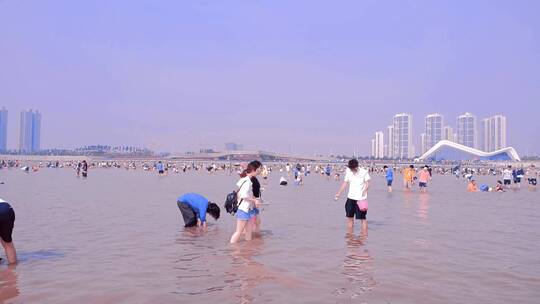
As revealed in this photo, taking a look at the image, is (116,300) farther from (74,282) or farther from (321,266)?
(321,266)

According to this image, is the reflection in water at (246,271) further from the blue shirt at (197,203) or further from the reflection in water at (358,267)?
the blue shirt at (197,203)

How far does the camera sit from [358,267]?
6664 millimetres

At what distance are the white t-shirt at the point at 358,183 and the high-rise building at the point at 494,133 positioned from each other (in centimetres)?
20025

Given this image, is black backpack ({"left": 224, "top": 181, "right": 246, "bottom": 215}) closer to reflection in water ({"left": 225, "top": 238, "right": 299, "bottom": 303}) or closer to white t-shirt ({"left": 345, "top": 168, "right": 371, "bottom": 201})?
reflection in water ({"left": 225, "top": 238, "right": 299, "bottom": 303})

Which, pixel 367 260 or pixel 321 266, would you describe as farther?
pixel 367 260

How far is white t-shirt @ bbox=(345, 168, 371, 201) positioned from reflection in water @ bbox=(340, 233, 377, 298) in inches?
39.3

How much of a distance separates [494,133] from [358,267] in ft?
687

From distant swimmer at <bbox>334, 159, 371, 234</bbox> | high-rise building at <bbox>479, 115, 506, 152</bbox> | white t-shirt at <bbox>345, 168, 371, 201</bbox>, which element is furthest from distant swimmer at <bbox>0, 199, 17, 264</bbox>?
high-rise building at <bbox>479, 115, 506, 152</bbox>

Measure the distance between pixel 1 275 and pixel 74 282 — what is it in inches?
39.8

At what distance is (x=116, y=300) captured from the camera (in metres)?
5.05

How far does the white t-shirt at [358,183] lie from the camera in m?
9.75

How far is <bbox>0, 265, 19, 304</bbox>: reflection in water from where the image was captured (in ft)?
16.9

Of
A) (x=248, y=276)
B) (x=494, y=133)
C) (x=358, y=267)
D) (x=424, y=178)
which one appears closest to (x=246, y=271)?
(x=248, y=276)

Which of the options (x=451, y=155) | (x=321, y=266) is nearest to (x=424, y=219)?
(x=321, y=266)
